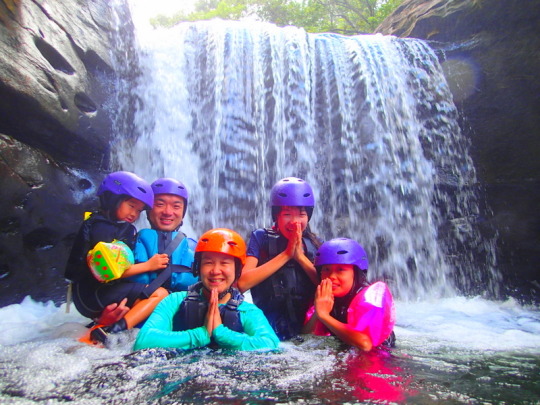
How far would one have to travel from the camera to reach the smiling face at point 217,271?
3066 millimetres

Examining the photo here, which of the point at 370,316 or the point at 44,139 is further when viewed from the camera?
the point at 44,139

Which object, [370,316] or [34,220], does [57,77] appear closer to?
[34,220]

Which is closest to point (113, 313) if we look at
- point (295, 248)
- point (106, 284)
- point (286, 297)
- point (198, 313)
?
point (106, 284)

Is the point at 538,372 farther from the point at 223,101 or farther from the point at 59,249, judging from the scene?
the point at 223,101

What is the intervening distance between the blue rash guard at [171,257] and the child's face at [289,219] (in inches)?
40.3

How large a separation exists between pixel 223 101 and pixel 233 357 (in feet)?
21.4

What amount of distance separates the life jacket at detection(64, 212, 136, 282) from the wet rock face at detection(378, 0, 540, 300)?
24.8 ft

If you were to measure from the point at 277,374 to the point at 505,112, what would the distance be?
27.1 feet

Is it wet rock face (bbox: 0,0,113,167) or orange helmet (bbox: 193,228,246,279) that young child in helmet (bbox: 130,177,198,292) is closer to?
orange helmet (bbox: 193,228,246,279)

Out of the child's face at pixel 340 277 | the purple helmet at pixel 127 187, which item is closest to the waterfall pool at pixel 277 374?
the child's face at pixel 340 277

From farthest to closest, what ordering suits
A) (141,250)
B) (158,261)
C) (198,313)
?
(141,250) → (158,261) → (198,313)

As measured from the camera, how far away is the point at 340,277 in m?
3.35

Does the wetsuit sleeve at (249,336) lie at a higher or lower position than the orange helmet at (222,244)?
lower

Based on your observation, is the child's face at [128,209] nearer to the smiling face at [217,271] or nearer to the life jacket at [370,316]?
the smiling face at [217,271]
